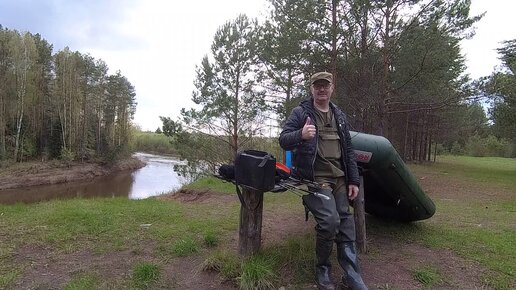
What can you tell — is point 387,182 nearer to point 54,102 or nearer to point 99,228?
point 99,228

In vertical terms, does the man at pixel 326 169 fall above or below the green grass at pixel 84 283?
above

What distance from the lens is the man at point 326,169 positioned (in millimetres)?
2875

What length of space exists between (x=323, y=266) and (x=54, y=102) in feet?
130

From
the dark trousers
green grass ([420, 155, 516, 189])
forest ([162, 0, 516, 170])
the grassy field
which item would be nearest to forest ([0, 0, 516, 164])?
forest ([162, 0, 516, 170])

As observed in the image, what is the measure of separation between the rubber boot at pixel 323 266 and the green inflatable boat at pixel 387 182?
984 millimetres

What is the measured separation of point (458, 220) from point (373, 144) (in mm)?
3481

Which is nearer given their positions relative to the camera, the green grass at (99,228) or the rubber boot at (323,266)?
the rubber boot at (323,266)

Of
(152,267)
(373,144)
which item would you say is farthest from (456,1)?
(152,267)

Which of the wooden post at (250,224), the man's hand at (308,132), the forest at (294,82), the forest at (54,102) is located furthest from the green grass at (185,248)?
the forest at (54,102)

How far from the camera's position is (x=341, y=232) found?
9.95 feet

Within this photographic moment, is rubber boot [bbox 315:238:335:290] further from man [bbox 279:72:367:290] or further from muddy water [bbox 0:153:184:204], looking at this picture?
muddy water [bbox 0:153:184:204]

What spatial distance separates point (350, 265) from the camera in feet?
9.70

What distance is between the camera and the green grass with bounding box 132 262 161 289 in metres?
3.10

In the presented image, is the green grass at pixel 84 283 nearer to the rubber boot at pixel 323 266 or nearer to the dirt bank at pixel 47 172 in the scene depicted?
the rubber boot at pixel 323 266
